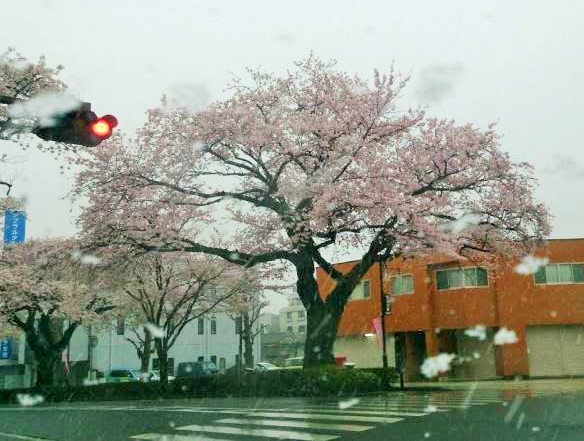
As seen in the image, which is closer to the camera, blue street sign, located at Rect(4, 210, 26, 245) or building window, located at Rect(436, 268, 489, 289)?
blue street sign, located at Rect(4, 210, 26, 245)

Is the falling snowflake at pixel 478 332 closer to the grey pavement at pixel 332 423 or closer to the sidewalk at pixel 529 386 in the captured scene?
the sidewalk at pixel 529 386

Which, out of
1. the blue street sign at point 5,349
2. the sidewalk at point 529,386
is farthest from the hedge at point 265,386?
the blue street sign at point 5,349

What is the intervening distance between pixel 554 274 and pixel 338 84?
15.5 m

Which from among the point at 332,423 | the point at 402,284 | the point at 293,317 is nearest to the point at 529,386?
the point at 402,284

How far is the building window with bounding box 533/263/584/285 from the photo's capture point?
28.8m

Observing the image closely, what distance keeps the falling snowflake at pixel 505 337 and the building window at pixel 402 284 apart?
16.6 feet

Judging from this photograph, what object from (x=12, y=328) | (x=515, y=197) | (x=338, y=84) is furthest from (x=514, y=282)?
(x=12, y=328)

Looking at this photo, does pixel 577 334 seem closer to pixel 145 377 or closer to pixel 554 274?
pixel 554 274

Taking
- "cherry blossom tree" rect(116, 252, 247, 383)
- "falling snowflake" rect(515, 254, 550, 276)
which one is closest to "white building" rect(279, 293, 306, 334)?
"cherry blossom tree" rect(116, 252, 247, 383)

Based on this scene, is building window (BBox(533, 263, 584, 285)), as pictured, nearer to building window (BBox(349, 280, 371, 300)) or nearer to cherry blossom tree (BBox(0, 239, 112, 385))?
building window (BBox(349, 280, 371, 300))

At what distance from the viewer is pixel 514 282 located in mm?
29062

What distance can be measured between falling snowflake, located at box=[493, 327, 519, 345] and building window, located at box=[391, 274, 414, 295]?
16.6 ft

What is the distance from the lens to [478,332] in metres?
30.7

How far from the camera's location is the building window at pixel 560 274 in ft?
94.4
